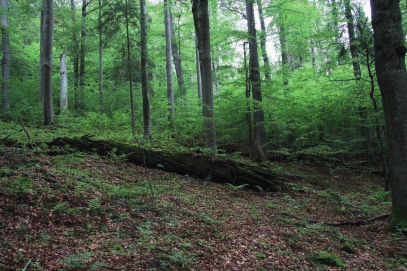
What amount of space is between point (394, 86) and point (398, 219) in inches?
105

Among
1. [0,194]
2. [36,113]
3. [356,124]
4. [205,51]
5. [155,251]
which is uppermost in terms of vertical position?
[205,51]

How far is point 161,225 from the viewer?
459cm

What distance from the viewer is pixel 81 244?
360 cm

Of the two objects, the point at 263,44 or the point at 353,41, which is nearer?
the point at 353,41

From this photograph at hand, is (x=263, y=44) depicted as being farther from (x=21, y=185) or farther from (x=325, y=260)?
(x=21, y=185)

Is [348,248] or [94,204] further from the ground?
[94,204]

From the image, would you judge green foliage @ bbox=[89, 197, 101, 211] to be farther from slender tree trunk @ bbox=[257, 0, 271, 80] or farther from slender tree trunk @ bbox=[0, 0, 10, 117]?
slender tree trunk @ bbox=[0, 0, 10, 117]

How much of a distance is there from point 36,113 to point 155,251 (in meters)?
11.9

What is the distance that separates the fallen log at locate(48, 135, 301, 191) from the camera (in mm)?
8273

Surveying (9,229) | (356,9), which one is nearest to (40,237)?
(9,229)

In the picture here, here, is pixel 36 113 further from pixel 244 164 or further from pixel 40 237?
pixel 40 237

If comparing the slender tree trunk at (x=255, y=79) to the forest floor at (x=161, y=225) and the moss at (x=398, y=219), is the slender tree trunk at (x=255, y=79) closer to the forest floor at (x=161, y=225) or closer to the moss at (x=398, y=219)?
the forest floor at (x=161, y=225)

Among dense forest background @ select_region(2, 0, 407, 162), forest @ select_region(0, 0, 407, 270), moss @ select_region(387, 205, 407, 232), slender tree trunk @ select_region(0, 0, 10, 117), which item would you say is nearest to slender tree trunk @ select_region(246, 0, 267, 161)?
forest @ select_region(0, 0, 407, 270)

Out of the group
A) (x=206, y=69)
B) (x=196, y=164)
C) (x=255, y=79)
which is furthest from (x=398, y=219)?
(x=255, y=79)
